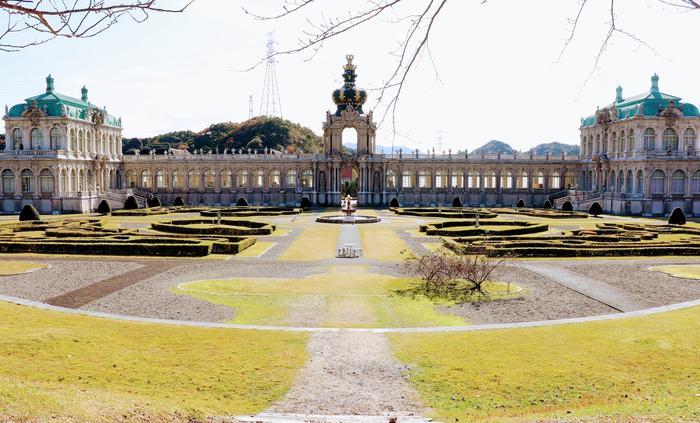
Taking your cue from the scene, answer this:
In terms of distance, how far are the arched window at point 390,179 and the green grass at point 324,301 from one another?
67.3 metres

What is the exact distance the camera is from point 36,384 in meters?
12.2

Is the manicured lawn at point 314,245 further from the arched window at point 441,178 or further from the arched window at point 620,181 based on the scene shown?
the arched window at point 441,178

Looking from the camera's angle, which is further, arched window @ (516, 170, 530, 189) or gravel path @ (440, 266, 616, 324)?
arched window @ (516, 170, 530, 189)

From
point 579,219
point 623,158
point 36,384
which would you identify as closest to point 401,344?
point 36,384

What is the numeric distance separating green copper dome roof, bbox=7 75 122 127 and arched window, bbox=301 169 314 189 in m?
31.3

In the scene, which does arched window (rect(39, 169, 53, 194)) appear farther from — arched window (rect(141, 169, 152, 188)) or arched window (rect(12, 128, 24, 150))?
arched window (rect(141, 169, 152, 188))

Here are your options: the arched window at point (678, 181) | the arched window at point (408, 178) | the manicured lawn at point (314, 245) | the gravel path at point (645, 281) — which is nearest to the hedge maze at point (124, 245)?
the manicured lawn at point (314, 245)

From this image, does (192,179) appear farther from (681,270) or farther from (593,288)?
(593,288)

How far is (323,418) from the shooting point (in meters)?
11.6

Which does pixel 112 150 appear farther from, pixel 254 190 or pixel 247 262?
pixel 247 262

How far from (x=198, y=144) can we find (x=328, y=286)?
5230 inches

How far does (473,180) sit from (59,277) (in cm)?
7541

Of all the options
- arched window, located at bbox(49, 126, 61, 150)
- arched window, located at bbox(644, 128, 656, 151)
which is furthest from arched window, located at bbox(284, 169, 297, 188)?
arched window, located at bbox(644, 128, 656, 151)

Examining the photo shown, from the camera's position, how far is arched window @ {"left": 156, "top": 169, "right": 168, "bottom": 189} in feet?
319
